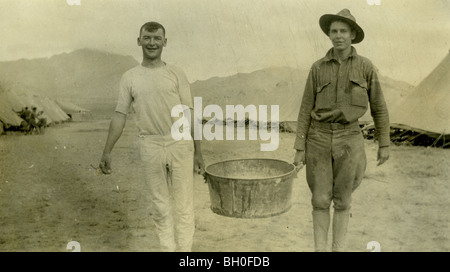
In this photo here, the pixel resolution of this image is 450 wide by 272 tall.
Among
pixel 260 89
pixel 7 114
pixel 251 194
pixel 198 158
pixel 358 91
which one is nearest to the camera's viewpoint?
pixel 358 91

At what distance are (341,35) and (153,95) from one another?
176cm

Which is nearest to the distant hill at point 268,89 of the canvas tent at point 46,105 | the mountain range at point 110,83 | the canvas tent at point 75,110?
the mountain range at point 110,83

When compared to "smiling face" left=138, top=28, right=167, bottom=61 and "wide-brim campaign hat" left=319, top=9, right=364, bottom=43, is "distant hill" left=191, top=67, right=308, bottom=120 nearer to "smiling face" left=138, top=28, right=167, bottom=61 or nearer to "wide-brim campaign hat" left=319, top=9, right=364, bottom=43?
"wide-brim campaign hat" left=319, top=9, right=364, bottom=43

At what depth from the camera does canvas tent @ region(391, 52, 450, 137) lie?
5.16 m

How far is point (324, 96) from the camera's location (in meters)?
4.24

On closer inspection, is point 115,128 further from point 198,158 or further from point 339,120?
point 339,120

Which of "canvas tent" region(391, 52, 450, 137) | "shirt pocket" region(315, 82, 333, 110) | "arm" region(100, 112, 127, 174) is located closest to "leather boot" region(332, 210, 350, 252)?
"shirt pocket" region(315, 82, 333, 110)

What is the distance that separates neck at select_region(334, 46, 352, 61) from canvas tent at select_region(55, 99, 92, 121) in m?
2.77

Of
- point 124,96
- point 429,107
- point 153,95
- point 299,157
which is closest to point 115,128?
point 124,96

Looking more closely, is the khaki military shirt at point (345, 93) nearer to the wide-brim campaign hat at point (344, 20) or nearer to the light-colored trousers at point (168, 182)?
the wide-brim campaign hat at point (344, 20)

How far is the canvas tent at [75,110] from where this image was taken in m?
5.25

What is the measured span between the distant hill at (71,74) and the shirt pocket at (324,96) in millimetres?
2060
